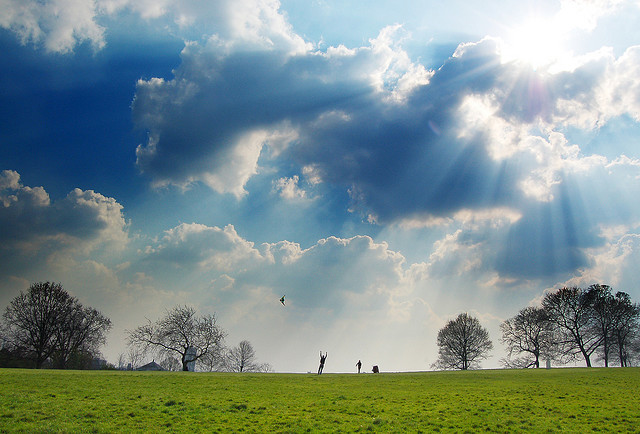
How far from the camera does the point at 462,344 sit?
97062 mm

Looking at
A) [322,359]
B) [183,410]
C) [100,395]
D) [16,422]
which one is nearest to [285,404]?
[183,410]

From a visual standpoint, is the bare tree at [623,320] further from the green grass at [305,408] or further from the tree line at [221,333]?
the green grass at [305,408]

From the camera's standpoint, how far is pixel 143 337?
87.9 meters

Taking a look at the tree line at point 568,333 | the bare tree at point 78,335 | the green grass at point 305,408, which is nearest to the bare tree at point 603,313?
the tree line at point 568,333

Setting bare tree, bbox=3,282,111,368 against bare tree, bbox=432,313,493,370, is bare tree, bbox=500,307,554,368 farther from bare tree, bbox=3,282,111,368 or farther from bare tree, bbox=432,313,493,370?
bare tree, bbox=3,282,111,368

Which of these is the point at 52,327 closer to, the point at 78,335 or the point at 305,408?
the point at 78,335

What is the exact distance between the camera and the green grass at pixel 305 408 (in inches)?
758

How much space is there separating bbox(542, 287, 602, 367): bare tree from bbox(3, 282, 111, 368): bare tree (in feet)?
331

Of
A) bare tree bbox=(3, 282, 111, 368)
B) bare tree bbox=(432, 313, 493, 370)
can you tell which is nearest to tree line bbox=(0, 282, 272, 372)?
bare tree bbox=(3, 282, 111, 368)

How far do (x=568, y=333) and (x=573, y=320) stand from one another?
3.23 meters

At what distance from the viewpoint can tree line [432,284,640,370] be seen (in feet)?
252

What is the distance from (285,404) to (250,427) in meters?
6.73

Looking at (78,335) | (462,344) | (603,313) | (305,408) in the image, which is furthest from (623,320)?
(78,335)

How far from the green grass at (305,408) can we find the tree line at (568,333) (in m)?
52.6
